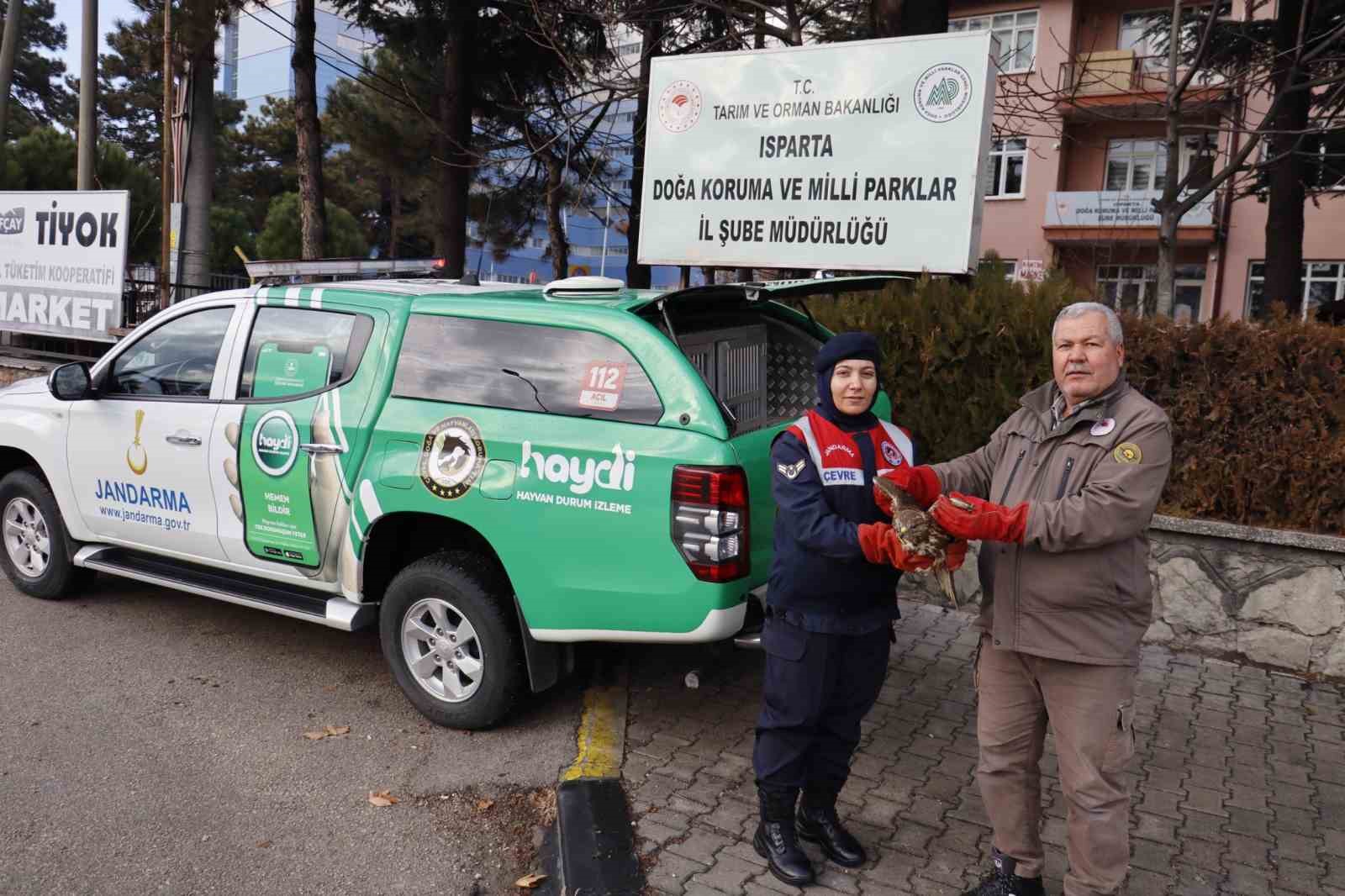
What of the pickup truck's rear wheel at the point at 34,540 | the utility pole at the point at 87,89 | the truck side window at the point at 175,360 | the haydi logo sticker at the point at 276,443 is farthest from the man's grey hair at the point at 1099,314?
the utility pole at the point at 87,89

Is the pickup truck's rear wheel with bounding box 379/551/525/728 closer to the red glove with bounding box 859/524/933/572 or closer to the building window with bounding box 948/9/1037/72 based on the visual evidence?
the red glove with bounding box 859/524/933/572

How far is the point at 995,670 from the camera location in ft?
10.2

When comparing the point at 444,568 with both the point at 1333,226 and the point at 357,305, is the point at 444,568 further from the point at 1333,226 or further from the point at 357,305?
the point at 1333,226

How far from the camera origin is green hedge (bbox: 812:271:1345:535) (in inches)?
209

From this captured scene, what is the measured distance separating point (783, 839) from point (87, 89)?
54.9 feet

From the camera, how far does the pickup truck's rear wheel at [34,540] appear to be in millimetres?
5734

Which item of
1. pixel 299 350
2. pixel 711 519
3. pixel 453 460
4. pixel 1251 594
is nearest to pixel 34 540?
pixel 299 350

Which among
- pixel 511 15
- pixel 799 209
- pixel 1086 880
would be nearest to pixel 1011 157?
pixel 511 15

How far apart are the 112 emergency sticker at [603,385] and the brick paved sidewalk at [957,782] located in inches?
43.9

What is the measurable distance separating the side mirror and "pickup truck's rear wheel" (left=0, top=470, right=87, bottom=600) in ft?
2.35

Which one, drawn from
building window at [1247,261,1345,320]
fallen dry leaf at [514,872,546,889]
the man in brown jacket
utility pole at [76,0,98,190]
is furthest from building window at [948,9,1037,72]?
fallen dry leaf at [514,872,546,889]

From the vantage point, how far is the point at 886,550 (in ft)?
9.53

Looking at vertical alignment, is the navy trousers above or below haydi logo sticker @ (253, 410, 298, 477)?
Answer: below

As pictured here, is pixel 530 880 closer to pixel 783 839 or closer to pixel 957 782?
pixel 783 839
